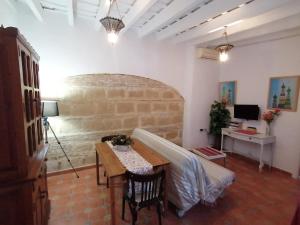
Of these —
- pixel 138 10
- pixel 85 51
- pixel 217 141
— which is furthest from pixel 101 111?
pixel 217 141

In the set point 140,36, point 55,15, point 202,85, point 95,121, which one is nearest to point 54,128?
→ point 95,121

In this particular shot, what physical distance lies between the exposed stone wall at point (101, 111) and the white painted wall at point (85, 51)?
20 cm

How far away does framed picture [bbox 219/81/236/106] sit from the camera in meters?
4.62

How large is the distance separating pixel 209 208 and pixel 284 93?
284 centimetres

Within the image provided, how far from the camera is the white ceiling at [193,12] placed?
234 centimetres

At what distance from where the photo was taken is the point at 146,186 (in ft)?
6.17

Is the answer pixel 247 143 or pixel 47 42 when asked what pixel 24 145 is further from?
pixel 247 143

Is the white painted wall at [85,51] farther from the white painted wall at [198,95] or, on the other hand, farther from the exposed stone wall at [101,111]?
the white painted wall at [198,95]

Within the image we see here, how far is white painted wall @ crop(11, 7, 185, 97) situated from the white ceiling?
0.57 ft

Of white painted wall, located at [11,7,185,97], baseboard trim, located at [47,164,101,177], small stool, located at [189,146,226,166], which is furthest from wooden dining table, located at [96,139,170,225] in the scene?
white painted wall, located at [11,7,185,97]

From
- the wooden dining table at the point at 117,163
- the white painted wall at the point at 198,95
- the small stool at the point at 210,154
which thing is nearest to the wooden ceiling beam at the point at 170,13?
the white painted wall at the point at 198,95

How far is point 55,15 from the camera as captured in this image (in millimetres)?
3068

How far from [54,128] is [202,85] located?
3689 mm

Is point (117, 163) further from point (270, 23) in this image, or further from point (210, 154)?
point (270, 23)
